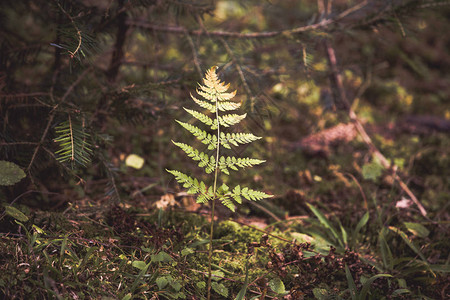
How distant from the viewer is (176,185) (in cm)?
208

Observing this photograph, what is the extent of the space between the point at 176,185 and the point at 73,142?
67 cm

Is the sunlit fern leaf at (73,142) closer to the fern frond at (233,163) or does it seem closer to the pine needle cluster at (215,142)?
the pine needle cluster at (215,142)

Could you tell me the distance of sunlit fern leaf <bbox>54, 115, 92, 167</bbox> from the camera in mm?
1828

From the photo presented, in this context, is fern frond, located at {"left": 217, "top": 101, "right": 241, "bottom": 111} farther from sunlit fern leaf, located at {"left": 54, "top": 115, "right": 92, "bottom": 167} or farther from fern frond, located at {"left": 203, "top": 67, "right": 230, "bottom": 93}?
Result: sunlit fern leaf, located at {"left": 54, "top": 115, "right": 92, "bottom": 167}

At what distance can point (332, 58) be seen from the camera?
11.9ft

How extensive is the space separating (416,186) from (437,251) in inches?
45.1

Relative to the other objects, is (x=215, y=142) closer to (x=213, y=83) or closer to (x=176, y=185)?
(x=213, y=83)

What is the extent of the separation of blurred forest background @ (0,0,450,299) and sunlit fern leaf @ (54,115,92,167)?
11 mm

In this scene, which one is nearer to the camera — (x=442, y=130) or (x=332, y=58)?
(x=332, y=58)

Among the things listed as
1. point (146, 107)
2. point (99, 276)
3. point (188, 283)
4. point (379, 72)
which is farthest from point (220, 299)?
point (379, 72)

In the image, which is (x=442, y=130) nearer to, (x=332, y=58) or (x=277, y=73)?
(x=332, y=58)

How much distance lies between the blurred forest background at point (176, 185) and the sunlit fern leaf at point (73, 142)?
11mm

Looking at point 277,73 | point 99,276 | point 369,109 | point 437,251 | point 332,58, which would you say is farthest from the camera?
point 369,109

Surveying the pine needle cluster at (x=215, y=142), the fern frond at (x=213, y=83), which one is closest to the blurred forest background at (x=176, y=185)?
the pine needle cluster at (x=215, y=142)
